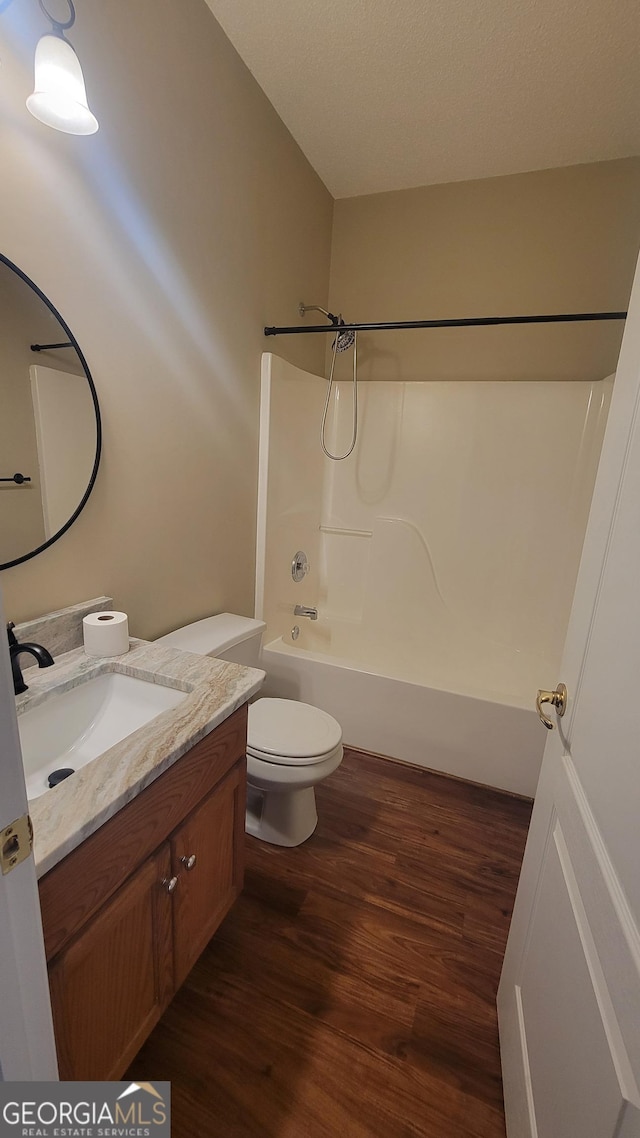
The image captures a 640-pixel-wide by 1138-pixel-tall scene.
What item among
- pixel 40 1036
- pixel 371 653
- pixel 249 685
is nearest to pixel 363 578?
pixel 371 653

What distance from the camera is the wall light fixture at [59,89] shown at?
892 millimetres

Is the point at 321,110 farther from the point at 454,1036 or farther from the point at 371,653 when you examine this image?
the point at 454,1036

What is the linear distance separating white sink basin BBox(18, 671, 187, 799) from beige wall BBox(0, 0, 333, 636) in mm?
260

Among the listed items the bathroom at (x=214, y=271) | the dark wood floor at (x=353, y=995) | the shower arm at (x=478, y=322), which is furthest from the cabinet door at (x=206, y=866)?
the shower arm at (x=478, y=322)

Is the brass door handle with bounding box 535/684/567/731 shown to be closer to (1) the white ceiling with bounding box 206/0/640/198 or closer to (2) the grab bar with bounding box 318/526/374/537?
(2) the grab bar with bounding box 318/526/374/537

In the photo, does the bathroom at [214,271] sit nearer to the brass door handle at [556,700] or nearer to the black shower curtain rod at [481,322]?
the black shower curtain rod at [481,322]

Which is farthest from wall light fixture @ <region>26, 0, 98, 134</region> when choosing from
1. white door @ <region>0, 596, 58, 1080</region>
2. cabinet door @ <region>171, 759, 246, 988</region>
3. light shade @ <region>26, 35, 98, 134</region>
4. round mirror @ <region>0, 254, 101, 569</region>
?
cabinet door @ <region>171, 759, 246, 988</region>

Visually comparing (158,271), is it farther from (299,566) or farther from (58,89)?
(299,566)

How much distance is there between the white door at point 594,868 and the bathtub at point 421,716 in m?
0.96

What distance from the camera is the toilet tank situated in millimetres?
1614

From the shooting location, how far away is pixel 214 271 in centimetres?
168

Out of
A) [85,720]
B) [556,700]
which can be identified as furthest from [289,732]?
[556,700]

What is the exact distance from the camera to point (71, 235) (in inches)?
45.4

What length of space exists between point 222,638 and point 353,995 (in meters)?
1.09
